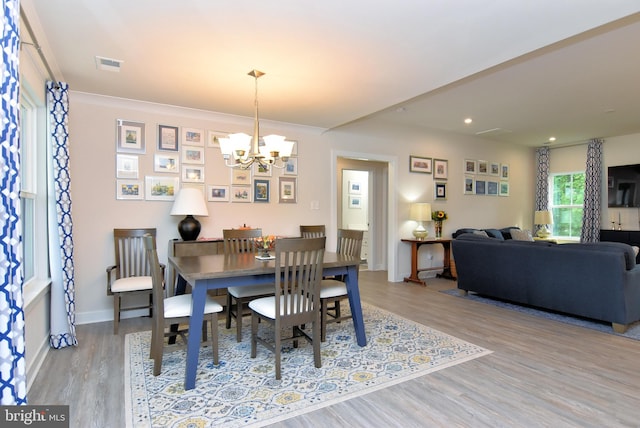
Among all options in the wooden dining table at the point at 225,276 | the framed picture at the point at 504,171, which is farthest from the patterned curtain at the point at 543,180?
the wooden dining table at the point at 225,276

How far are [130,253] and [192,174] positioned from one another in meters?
1.13

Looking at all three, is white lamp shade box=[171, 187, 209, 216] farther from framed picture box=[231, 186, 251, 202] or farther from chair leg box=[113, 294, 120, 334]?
chair leg box=[113, 294, 120, 334]

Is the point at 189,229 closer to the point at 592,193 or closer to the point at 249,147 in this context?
the point at 249,147

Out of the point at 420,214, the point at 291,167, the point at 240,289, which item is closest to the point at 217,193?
the point at 291,167

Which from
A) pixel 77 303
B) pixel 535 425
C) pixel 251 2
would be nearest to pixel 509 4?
pixel 251 2

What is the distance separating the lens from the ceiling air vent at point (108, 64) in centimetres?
290

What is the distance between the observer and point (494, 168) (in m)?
7.14

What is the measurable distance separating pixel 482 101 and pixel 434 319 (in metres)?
2.77

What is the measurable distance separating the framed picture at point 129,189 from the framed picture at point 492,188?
6112mm

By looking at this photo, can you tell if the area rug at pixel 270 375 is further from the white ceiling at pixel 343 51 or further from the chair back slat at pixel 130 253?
the white ceiling at pixel 343 51

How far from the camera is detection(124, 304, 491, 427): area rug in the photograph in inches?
82.7

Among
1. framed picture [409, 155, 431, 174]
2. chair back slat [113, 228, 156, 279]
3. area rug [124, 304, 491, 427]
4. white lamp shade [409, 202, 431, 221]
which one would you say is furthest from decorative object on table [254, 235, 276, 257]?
framed picture [409, 155, 431, 174]

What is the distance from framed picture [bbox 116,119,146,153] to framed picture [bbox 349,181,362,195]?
4.52 meters

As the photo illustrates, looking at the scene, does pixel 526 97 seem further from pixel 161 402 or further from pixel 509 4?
pixel 161 402
